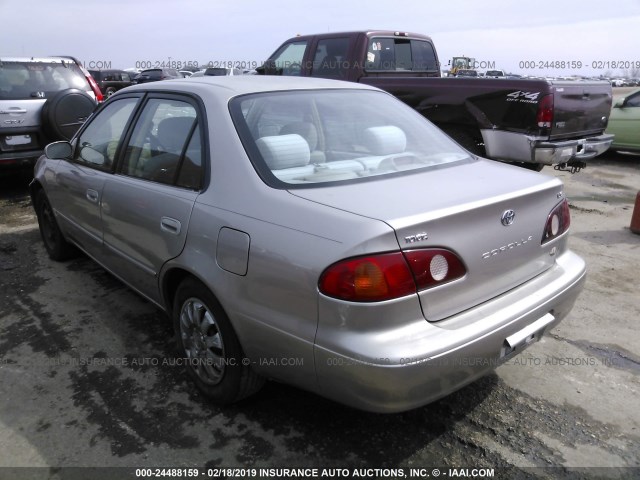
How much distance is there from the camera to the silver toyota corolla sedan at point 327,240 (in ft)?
6.57

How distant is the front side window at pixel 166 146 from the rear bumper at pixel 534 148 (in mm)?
4338

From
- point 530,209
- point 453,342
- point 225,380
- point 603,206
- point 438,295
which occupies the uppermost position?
point 530,209

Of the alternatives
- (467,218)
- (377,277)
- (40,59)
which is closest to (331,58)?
(40,59)

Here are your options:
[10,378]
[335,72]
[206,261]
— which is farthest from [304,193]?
[335,72]

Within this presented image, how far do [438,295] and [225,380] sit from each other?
1204mm

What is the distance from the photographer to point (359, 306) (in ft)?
6.45

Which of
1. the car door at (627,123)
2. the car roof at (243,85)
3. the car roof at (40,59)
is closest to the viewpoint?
the car roof at (243,85)

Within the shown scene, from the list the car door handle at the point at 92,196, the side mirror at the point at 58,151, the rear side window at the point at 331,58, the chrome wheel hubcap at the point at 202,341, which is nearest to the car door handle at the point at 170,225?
the chrome wheel hubcap at the point at 202,341

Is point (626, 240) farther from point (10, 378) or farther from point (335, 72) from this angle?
point (10, 378)

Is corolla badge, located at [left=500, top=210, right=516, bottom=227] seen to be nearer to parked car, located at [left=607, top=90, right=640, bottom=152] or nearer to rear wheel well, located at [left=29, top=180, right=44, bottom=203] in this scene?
rear wheel well, located at [left=29, top=180, right=44, bottom=203]

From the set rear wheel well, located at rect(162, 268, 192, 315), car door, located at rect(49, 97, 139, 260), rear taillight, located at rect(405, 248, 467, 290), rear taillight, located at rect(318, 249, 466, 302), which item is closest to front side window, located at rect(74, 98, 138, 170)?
car door, located at rect(49, 97, 139, 260)

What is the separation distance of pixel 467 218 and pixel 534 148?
A: 4.25 m

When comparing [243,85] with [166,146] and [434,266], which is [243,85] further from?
[434,266]

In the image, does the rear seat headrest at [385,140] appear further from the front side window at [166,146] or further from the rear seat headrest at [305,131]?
the front side window at [166,146]
